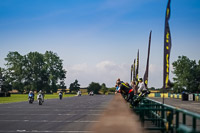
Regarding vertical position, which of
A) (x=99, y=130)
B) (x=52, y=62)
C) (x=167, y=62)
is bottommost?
(x=99, y=130)

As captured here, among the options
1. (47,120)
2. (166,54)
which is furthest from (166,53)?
(47,120)

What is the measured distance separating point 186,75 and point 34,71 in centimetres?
5992

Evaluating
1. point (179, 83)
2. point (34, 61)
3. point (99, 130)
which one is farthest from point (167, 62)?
point (34, 61)

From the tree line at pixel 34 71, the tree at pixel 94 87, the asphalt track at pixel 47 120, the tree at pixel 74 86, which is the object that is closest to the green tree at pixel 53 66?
the tree line at pixel 34 71

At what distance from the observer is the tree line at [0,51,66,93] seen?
10675 centimetres

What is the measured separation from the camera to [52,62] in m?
114

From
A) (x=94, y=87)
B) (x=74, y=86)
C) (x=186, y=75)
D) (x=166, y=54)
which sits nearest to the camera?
(x=166, y=54)

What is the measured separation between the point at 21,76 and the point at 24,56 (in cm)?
932

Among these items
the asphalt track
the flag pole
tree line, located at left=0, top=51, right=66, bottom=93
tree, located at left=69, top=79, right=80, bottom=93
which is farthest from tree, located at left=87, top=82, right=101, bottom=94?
the flag pole

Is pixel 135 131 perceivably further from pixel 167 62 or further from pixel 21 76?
pixel 21 76

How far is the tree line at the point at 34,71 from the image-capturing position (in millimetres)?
106750

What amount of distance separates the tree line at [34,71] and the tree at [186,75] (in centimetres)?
4635

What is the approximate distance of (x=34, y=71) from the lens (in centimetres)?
11350

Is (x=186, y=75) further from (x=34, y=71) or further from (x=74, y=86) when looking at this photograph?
(x=74, y=86)
